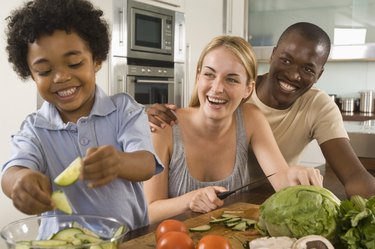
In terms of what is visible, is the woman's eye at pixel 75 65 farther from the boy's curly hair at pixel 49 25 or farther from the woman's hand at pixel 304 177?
the woman's hand at pixel 304 177

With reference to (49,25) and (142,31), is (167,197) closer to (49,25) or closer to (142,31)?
(49,25)

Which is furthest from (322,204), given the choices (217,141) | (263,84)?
(263,84)

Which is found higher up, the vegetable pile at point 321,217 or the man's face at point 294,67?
the man's face at point 294,67

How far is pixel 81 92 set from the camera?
1.12 metres

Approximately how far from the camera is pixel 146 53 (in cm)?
338

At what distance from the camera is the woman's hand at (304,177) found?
54.2 inches

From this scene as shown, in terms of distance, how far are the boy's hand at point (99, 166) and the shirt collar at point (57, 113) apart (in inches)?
13.9

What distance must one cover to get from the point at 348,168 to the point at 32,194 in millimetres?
1181

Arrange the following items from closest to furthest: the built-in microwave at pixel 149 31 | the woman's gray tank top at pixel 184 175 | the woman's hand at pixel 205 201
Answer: the woman's hand at pixel 205 201 < the woman's gray tank top at pixel 184 175 < the built-in microwave at pixel 149 31

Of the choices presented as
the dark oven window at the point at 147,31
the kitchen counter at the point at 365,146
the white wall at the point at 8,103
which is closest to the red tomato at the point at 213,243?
the kitchen counter at the point at 365,146

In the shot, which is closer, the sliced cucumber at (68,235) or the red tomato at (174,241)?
the sliced cucumber at (68,235)

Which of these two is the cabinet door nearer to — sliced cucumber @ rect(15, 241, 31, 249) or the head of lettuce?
the head of lettuce

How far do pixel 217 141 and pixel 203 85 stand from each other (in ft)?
0.76

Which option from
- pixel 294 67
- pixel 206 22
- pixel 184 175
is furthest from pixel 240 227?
pixel 206 22
